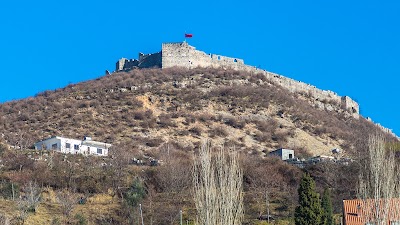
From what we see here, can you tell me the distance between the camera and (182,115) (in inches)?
2441

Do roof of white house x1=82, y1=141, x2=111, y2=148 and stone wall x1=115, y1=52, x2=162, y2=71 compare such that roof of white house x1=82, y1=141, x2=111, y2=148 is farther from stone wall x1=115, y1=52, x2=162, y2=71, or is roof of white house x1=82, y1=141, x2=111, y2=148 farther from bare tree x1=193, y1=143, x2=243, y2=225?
bare tree x1=193, y1=143, x2=243, y2=225

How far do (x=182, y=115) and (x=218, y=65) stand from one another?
16.8 meters

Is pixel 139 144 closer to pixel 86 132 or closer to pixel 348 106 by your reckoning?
pixel 86 132

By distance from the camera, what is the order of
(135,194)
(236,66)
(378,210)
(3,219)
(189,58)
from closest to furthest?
(378,210) → (3,219) → (135,194) → (189,58) → (236,66)

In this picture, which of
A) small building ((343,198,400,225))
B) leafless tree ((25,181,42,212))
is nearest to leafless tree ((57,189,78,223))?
leafless tree ((25,181,42,212))

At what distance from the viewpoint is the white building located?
51031 mm

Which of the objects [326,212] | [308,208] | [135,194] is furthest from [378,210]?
[135,194]

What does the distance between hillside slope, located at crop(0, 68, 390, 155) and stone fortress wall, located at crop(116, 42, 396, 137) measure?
2.00m

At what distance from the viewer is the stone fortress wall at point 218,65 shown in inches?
2913

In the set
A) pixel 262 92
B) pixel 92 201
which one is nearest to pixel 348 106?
pixel 262 92

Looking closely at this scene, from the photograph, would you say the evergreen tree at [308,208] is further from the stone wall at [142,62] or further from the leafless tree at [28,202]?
the stone wall at [142,62]

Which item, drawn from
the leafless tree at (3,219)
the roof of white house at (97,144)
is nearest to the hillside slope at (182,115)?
the roof of white house at (97,144)

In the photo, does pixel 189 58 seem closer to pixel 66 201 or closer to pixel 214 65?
pixel 214 65

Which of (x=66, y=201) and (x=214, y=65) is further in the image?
(x=214, y=65)
